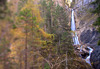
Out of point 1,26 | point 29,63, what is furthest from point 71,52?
point 1,26

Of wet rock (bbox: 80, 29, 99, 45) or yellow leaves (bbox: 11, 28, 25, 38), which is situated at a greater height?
yellow leaves (bbox: 11, 28, 25, 38)

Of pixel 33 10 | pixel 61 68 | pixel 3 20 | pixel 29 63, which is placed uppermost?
pixel 33 10

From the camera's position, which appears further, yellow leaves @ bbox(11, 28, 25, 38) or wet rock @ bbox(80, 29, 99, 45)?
wet rock @ bbox(80, 29, 99, 45)

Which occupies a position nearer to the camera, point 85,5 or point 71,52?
point 71,52

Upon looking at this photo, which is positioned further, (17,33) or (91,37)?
(91,37)

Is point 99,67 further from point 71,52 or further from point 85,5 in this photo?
point 85,5

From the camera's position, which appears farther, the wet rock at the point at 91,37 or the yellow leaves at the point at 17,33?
the wet rock at the point at 91,37

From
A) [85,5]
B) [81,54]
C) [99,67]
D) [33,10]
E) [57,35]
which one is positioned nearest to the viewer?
[33,10]

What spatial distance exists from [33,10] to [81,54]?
41.7ft

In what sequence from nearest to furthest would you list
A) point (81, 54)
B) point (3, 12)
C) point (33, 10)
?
1. point (3, 12)
2. point (33, 10)
3. point (81, 54)

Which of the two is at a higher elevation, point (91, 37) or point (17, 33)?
point (17, 33)

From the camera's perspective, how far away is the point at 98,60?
12.8m

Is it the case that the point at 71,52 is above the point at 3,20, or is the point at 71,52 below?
below

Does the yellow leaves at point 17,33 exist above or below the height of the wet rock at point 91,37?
above
